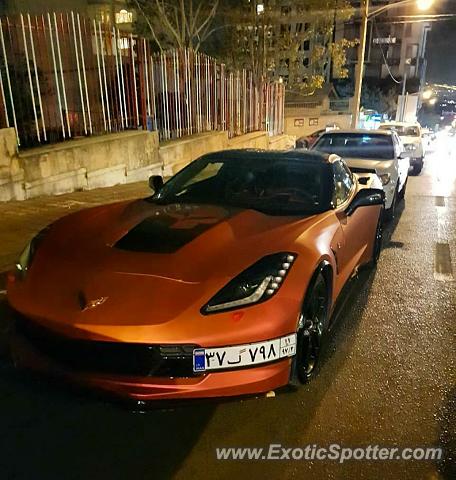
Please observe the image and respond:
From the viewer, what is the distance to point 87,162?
8391 millimetres

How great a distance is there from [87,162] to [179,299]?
6.48m

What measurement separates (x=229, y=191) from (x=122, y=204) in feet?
3.00

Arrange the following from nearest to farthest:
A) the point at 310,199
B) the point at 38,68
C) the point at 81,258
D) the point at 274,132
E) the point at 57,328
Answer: the point at 57,328 → the point at 81,258 → the point at 310,199 → the point at 38,68 → the point at 274,132

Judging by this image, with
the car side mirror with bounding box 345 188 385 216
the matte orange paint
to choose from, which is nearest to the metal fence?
the matte orange paint

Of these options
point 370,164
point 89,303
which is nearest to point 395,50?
point 370,164

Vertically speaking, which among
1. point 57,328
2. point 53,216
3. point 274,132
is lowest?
point 274,132

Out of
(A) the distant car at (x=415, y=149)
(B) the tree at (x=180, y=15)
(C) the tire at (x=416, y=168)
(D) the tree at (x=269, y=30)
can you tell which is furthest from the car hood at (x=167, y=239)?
(D) the tree at (x=269, y=30)

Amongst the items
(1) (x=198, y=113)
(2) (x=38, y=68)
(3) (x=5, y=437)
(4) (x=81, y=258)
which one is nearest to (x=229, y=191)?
(4) (x=81, y=258)

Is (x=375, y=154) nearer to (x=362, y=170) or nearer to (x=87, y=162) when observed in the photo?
(x=362, y=170)

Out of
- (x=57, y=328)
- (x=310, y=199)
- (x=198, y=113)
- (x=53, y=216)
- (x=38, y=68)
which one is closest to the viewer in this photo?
(x=57, y=328)

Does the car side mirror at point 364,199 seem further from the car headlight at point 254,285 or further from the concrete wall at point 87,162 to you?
the concrete wall at point 87,162

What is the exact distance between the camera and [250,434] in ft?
8.73

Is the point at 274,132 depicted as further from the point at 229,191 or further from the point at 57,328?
the point at 57,328

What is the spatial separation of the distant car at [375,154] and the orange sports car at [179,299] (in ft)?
13.9
